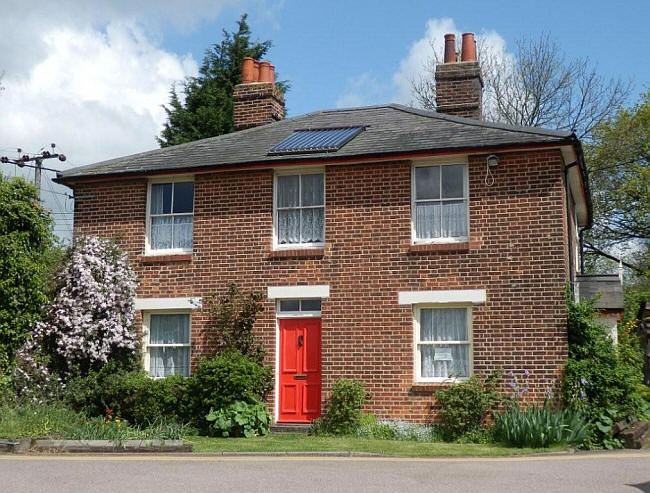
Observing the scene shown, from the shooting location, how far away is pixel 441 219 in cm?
1700

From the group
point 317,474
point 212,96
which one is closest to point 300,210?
point 317,474

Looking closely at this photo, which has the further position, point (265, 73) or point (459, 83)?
point (265, 73)

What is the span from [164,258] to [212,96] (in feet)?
59.1

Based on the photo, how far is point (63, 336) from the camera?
57.7 feet

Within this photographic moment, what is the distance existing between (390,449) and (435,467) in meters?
2.02

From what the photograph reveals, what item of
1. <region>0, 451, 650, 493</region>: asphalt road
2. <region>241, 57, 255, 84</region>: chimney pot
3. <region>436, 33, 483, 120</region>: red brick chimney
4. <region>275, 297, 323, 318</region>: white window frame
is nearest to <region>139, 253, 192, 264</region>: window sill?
<region>275, 297, 323, 318</region>: white window frame

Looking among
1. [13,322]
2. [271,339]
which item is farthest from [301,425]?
[13,322]

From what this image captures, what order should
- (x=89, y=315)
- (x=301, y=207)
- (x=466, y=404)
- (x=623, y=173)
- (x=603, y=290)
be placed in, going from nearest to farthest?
(x=466, y=404) < (x=603, y=290) < (x=89, y=315) < (x=301, y=207) < (x=623, y=173)

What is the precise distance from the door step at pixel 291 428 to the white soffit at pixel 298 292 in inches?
98.9

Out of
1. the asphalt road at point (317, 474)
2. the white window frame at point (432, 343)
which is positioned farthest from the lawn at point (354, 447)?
the white window frame at point (432, 343)

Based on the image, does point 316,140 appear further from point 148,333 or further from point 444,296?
point 148,333

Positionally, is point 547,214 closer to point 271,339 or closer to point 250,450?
point 271,339

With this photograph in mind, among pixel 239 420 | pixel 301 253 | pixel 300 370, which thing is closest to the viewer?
pixel 239 420

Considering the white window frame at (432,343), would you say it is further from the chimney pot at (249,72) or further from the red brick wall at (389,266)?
the chimney pot at (249,72)
